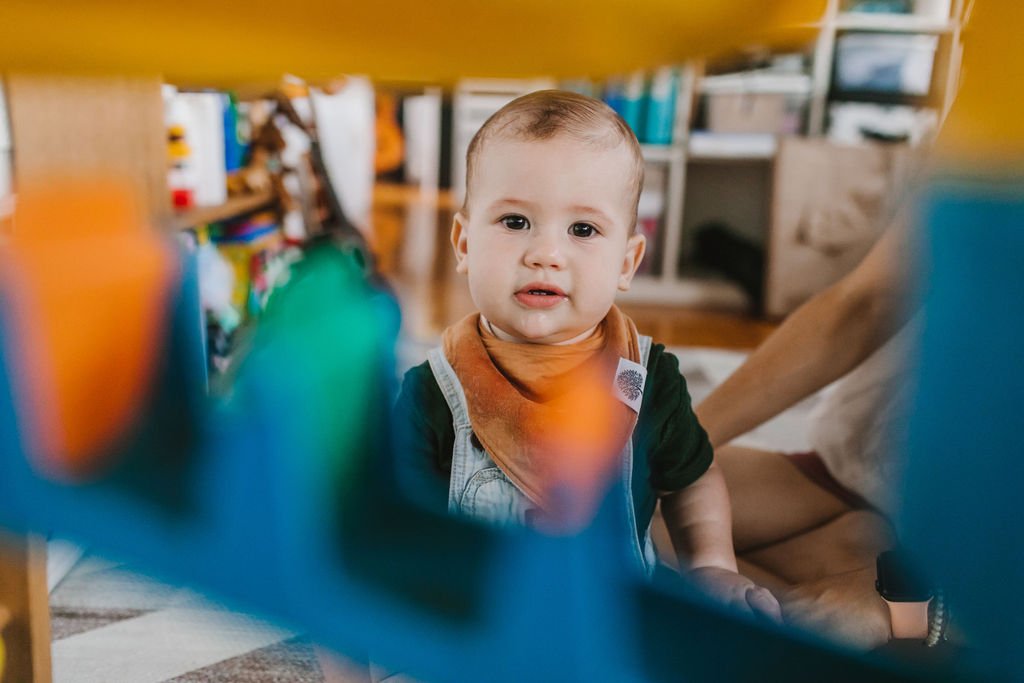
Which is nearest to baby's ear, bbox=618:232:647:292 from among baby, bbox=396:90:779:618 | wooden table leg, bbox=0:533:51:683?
→ baby, bbox=396:90:779:618

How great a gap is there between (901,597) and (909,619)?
2 cm

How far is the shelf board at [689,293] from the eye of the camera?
24.3 inches

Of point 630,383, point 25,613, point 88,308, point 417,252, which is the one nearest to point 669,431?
point 630,383

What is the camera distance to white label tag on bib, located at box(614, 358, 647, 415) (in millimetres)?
381

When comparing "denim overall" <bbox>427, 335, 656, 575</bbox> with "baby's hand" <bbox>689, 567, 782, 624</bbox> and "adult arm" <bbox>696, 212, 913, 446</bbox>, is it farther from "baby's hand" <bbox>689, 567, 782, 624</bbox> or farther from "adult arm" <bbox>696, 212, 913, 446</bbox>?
"adult arm" <bbox>696, 212, 913, 446</bbox>

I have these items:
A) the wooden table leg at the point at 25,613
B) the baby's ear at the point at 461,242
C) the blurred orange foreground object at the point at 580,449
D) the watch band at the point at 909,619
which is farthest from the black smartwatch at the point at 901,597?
the wooden table leg at the point at 25,613

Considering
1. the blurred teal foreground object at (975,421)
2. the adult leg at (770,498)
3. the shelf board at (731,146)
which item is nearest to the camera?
the blurred teal foreground object at (975,421)

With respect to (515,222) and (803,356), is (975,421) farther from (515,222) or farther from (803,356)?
(803,356)

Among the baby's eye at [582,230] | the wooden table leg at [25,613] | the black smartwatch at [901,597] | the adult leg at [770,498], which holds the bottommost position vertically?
the wooden table leg at [25,613]

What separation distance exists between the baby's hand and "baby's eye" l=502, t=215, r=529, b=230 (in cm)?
18

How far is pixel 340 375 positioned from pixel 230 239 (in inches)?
7.7

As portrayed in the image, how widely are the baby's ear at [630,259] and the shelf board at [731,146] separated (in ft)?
1.09

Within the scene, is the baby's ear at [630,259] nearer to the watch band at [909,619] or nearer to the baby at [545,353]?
the baby at [545,353]

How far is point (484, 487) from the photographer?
14.8 inches
